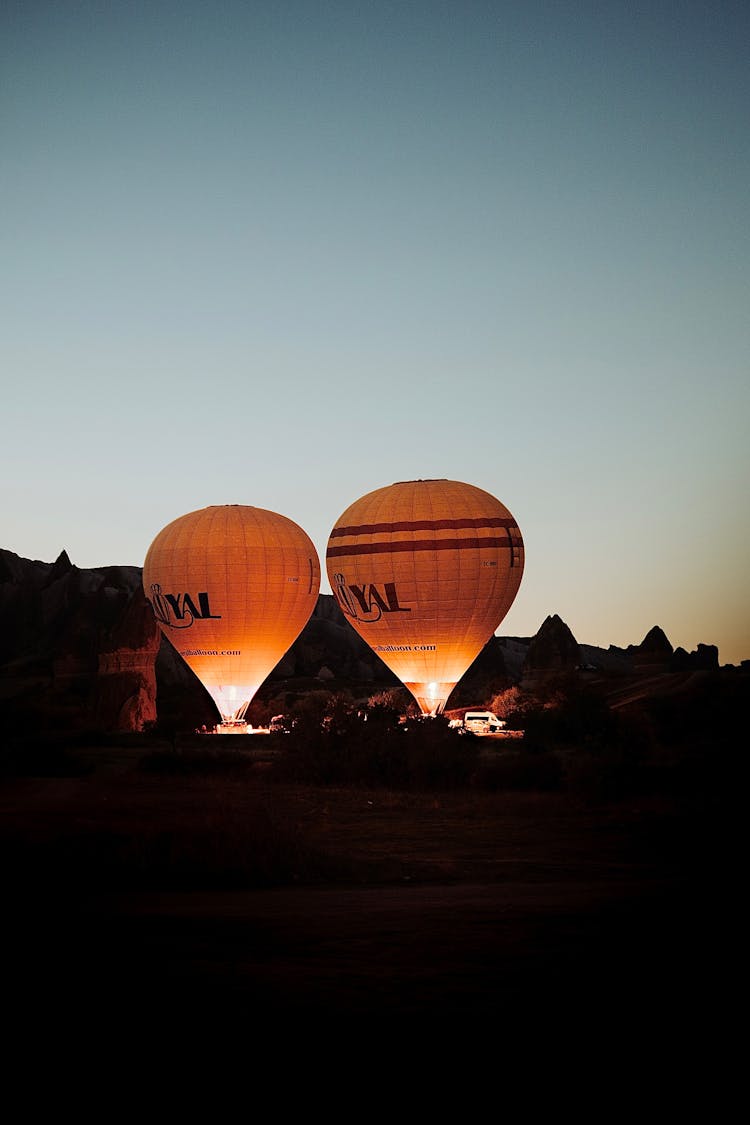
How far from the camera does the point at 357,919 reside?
10820 mm

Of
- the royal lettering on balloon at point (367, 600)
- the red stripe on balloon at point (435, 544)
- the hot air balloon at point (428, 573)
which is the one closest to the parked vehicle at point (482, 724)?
the hot air balloon at point (428, 573)

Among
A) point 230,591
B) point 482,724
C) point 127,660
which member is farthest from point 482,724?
point 127,660

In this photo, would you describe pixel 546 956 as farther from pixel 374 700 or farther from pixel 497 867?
pixel 374 700

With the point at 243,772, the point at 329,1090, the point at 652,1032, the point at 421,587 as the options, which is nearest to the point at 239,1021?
the point at 329,1090

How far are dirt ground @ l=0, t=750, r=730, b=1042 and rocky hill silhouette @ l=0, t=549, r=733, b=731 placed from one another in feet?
92.4

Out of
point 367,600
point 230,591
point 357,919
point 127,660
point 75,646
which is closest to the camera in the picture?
point 357,919

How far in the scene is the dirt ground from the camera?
7.58m

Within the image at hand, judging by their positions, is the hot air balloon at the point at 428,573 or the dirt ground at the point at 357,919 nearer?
the dirt ground at the point at 357,919

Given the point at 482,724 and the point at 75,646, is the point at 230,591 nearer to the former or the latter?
the point at 482,724

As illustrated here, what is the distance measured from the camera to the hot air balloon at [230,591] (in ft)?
156

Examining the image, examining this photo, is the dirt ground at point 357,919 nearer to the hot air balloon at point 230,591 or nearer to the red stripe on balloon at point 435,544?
the red stripe on balloon at point 435,544

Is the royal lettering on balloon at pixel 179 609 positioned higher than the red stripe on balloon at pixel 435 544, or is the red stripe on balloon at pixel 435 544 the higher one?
the red stripe on balloon at pixel 435 544

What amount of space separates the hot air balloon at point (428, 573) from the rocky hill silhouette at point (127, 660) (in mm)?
12189

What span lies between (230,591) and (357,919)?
3708cm
